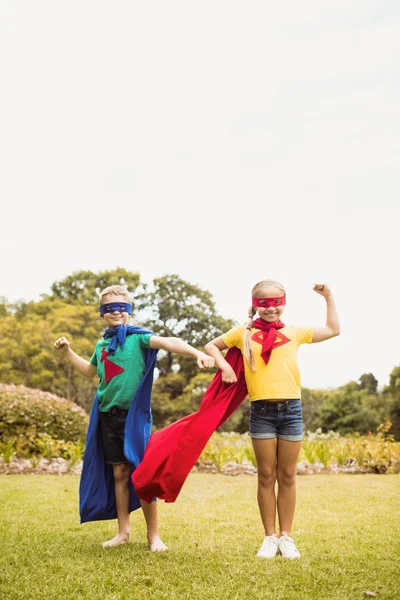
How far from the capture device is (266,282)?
4.70m

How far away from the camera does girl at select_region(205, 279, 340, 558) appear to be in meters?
4.47

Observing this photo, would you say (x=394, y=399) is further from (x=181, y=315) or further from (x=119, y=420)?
(x=119, y=420)

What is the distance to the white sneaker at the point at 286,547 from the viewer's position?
4.41 metres

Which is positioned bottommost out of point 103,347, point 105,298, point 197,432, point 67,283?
point 197,432

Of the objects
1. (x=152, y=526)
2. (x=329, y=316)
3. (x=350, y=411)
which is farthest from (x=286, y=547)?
(x=350, y=411)

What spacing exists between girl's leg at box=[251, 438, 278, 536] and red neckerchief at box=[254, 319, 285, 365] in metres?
0.59

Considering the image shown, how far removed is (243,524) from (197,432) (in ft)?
6.09

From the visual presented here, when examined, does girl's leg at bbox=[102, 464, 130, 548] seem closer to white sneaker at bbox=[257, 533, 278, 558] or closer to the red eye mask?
white sneaker at bbox=[257, 533, 278, 558]

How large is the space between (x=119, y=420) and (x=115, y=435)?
125 mm

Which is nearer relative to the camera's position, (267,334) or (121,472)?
(267,334)

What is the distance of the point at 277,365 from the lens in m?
4.52

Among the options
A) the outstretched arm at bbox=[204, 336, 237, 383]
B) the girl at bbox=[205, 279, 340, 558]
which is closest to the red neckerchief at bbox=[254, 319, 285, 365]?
the girl at bbox=[205, 279, 340, 558]

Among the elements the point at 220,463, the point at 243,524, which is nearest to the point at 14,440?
the point at 220,463

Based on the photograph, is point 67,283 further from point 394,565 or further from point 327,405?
point 394,565
